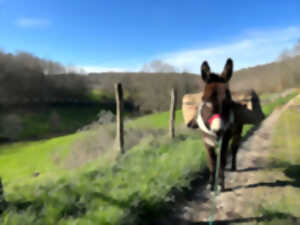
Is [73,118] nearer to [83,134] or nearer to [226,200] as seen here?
[83,134]

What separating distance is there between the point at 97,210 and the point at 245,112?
3751mm

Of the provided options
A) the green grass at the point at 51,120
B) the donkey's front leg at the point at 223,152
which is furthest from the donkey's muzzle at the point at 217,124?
the green grass at the point at 51,120

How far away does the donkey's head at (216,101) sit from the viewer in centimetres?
331

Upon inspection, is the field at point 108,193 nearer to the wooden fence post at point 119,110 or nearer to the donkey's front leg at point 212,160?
the donkey's front leg at point 212,160

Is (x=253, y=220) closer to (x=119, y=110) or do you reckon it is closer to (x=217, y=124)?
(x=217, y=124)

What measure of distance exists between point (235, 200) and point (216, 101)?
2.18 m

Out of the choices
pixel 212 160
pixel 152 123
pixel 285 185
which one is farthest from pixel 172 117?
pixel 152 123

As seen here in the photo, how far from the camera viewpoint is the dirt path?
3.63m

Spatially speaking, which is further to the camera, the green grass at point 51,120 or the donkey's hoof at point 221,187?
the green grass at point 51,120

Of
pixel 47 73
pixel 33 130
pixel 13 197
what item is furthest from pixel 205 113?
pixel 47 73

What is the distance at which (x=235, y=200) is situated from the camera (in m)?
4.25

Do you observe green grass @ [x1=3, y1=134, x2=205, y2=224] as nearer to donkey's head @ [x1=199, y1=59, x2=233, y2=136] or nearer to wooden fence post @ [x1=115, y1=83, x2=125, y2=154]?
donkey's head @ [x1=199, y1=59, x2=233, y2=136]

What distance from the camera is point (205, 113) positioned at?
3.78 meters

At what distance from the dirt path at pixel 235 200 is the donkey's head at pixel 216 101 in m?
1.53
